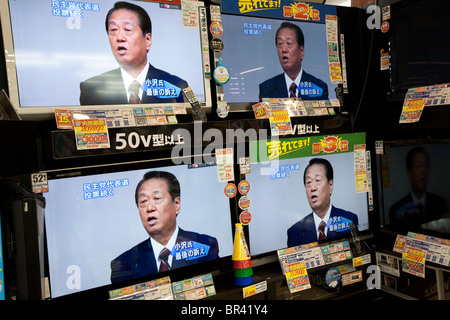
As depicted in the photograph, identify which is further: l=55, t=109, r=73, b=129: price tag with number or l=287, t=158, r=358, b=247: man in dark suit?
l=287, t=158, r=358, b=247: man in dark suit

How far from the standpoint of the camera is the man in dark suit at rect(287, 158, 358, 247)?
7.90ft

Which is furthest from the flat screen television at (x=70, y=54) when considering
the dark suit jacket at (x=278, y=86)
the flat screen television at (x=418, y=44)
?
the flat screen television at (x=418, y=44)

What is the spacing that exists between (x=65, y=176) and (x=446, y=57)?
2.17 meters

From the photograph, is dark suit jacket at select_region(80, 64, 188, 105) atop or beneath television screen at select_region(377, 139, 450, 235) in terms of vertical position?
atop

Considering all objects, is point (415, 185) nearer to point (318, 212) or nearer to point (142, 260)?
point (318, 212)

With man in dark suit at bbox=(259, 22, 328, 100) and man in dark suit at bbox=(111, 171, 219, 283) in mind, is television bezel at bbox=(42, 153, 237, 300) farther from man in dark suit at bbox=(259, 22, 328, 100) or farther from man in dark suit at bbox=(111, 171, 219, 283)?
man in dark suit at bbox=(259, 22, 328, 100)

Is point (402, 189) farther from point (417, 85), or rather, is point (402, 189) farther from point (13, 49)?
point (13, 49)

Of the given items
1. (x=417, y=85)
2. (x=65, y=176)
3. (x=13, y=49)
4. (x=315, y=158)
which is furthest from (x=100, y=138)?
(x=417, y=85)

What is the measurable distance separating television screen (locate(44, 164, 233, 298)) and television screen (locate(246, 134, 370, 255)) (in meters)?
0.25

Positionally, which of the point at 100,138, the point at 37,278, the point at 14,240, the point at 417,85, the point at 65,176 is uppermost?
the point at 417,85

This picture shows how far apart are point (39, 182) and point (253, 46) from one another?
1.41m

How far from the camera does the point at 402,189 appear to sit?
2.51m

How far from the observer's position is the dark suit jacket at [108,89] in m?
1.80

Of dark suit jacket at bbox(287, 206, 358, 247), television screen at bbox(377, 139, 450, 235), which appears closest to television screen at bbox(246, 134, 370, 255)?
dark suit jacket at bbox(287, 206, 358, 247)
